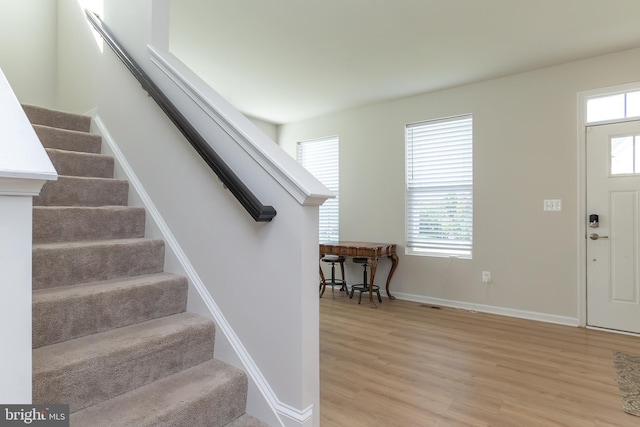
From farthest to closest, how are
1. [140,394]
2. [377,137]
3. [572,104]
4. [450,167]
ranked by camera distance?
[377,137] → [450,167] → [572,104] → [140,394]

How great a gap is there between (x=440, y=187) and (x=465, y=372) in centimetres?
241

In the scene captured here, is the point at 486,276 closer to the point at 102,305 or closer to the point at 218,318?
the point at 218,318

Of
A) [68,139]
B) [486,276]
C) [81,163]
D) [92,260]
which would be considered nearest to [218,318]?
[92,260]

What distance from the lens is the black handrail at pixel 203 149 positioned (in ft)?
4.54

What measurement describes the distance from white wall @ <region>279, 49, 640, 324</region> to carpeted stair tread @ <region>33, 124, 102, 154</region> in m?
3.36

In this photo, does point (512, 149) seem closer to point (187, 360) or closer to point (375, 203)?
point (375, 203)

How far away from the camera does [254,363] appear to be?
60.1 inches

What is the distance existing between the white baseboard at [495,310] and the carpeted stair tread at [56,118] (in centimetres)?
386

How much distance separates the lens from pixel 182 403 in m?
1.25

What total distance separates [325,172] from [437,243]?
206cm

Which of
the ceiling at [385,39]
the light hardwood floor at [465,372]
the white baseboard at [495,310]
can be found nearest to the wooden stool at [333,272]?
the white baseboard at [495,310]

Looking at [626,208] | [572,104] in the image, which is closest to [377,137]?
[572,104]

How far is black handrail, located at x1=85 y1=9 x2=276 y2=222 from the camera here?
1.38 meters

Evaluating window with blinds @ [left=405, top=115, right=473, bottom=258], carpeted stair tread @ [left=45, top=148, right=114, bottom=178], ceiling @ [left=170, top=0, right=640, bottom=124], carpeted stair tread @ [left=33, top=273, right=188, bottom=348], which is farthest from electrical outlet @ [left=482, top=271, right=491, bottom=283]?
carpeted stair tread @ [left=45, top=148, right=114, bottom=178]
